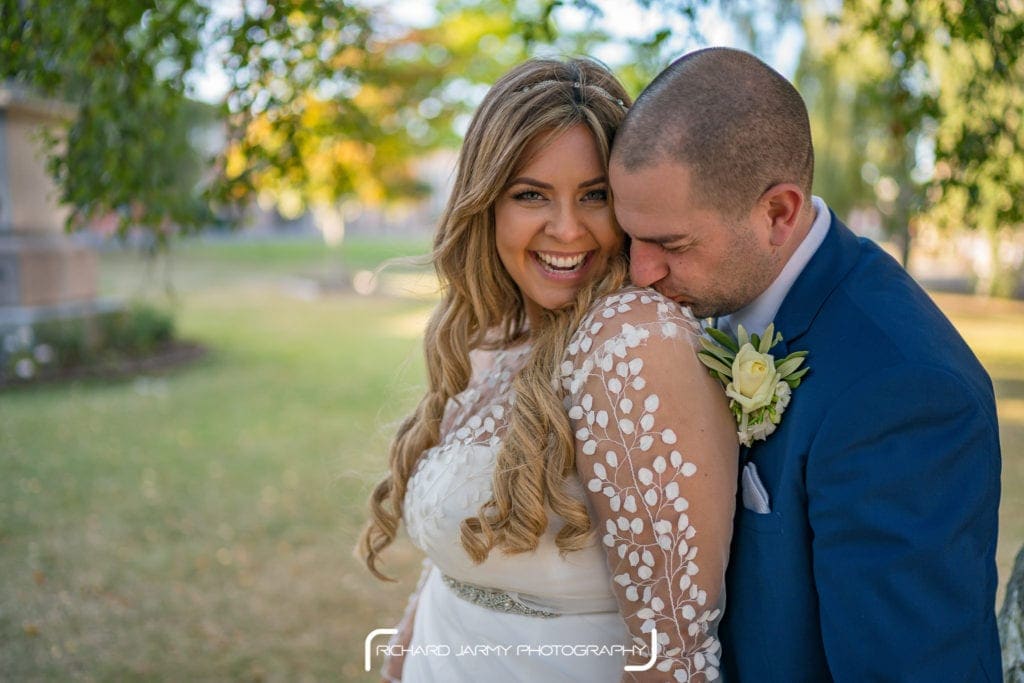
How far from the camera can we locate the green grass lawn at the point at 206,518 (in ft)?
16.8

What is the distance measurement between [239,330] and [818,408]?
1661cm

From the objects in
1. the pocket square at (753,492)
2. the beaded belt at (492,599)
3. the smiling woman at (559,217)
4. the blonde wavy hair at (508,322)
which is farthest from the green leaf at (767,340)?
the beaded belt at (492,599)

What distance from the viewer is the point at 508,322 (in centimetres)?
281

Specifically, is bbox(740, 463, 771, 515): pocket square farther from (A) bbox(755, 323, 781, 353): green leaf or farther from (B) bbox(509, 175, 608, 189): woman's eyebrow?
(B) bbox(509, 175, 608, 189): woman's eyebrow

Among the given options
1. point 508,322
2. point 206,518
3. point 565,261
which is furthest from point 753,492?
point 206,518

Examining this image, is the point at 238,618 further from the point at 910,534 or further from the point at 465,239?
the point at 910,534

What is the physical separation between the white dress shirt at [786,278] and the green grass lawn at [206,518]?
1333 millimetres

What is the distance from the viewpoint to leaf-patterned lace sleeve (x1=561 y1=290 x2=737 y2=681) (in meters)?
1.89

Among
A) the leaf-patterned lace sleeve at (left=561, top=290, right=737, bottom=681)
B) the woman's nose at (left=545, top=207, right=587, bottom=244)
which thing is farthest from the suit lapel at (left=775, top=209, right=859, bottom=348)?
the woman's nose at (left=545, top=207, right=587, bottom=244)

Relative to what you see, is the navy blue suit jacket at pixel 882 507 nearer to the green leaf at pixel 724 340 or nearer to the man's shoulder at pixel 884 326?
the man's shoulder at pixel 884 326

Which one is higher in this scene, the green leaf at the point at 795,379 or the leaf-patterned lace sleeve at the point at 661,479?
the green leaf at the point at 795,379

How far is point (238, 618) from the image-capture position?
5.57m

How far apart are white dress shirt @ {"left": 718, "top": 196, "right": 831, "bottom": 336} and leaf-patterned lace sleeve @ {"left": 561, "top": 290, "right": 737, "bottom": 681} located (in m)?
0.16

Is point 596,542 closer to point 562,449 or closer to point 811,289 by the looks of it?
point 562,449
